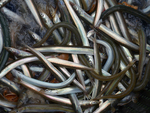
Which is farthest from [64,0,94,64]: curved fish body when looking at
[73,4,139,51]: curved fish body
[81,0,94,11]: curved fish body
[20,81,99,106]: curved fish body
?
[20,81,99,106]: curved fish body

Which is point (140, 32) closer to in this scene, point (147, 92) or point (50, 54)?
point (147, 92)

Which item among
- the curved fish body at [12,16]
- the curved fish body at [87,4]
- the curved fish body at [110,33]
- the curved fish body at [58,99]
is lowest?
the curved fish body at [58,99]

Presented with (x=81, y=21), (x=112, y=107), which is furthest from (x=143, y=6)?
(x=112, y=107)

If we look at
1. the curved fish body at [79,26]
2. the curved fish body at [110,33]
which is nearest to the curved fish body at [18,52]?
the curved fish body at [79,26]

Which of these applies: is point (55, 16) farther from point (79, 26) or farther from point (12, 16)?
point (12, 16)

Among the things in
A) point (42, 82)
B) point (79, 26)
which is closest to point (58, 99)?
point (42, 82)

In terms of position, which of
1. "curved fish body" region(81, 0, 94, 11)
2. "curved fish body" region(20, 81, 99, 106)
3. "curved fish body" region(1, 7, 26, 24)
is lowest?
"curved fish body" region(20, 81, 99, 106)

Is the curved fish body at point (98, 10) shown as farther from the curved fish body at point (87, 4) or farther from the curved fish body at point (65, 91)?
the curved fish body at point (65, 91)

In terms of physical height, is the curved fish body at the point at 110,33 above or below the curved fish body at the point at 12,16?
below

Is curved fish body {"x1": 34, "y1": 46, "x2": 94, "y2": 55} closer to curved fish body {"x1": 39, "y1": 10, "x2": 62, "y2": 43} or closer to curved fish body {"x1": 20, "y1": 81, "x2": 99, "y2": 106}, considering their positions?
curved fish body {"x1": 39, "y1": 10, "x2": 62, "y2": 43}

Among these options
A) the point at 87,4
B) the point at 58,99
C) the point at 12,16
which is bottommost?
the point at 58,99

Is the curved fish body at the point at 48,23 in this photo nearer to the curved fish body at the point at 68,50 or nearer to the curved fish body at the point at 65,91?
the curved fish body at the point at 68,50

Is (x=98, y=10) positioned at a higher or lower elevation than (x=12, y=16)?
lower
